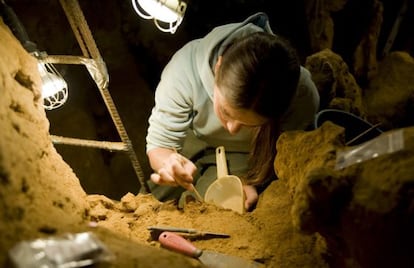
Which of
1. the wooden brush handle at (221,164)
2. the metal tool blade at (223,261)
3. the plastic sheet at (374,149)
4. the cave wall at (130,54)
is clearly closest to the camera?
the plastic sheet at (374,149)

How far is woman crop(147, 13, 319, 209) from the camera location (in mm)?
2143

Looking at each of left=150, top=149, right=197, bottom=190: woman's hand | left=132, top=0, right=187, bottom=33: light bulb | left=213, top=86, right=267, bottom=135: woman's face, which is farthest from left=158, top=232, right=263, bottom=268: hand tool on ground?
left=132, top=0, right=187, bottom=33: light bulb

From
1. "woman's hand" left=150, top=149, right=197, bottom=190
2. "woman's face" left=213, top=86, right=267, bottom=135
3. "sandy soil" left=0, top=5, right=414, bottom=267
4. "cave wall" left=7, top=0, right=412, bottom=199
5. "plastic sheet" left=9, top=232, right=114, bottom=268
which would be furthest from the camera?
"cave wall" left=7, top=0, right=412, bottom=199

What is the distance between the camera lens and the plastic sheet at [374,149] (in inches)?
59.6

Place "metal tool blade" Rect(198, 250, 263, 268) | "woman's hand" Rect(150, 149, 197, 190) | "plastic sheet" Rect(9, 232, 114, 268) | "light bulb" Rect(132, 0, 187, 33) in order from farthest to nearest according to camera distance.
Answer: "woman's hand" Rect(150, 149, 197, 190) → "light bulb" Rect(132, 0, 187, 33) → "metal tool blade" Rect(198, 250, 263, 268) → "plastic sheet" Rect(9, 232, 114, 268)

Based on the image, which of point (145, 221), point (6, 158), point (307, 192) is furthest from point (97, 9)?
point (307, 192)

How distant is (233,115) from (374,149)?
0.96m

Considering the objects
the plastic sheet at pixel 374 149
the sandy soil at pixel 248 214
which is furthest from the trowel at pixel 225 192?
the plastic sheet at pixel 374 149

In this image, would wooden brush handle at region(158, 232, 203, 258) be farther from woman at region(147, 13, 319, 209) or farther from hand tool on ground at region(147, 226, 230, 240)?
woman at region(147, 13, 319, 209)

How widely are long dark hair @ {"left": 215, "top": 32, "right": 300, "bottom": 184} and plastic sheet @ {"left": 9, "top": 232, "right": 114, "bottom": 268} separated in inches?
45.7

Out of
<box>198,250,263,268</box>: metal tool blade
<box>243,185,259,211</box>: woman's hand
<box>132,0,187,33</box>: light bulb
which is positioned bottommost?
<box>198,250,263,268</box>: metal tool blade

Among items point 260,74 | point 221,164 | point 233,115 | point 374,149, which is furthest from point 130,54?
point 374,149

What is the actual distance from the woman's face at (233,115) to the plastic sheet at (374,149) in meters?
0.71

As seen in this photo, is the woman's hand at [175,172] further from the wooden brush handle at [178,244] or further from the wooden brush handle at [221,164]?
the wooden brush handle at [178,244]
